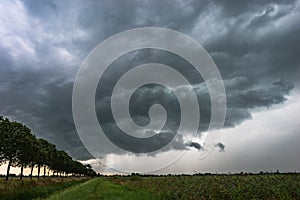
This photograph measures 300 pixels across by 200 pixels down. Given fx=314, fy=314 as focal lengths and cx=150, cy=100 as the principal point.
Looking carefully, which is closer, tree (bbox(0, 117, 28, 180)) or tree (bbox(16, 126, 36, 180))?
tree (bbox(0, 117, 28, 180))

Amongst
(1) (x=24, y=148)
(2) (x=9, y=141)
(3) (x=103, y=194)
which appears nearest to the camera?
(3) (x=103, y=194)

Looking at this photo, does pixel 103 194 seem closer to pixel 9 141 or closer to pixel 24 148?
pixel 9 141

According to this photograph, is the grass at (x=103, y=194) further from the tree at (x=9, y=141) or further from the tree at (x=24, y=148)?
the tree at (x=24, y=148)

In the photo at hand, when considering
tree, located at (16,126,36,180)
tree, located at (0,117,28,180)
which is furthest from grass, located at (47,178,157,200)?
tree, located at (16,126,36,180)

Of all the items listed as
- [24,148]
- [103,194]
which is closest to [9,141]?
[24,148]

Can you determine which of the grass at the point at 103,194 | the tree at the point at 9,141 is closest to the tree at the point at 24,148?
the tree at the point at 9,141

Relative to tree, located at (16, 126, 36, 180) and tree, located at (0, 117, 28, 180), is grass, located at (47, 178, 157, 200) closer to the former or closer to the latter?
tree, located at (0, 117, 28, 180)

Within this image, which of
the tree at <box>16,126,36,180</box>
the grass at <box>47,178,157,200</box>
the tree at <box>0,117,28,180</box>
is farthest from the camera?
the tree at <box>16,126,36,180</box>

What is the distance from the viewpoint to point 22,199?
34688 mm

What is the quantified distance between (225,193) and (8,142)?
144 ft

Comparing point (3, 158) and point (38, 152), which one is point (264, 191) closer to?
point (3, 158)

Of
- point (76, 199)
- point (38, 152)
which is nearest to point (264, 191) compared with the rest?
point (76, 199)

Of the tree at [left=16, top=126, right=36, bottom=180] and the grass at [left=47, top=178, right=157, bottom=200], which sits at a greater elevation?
the tree at [left=16, top=126, right=36, bottom=180]

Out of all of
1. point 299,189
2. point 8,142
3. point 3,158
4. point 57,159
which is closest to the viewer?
point 299,189
